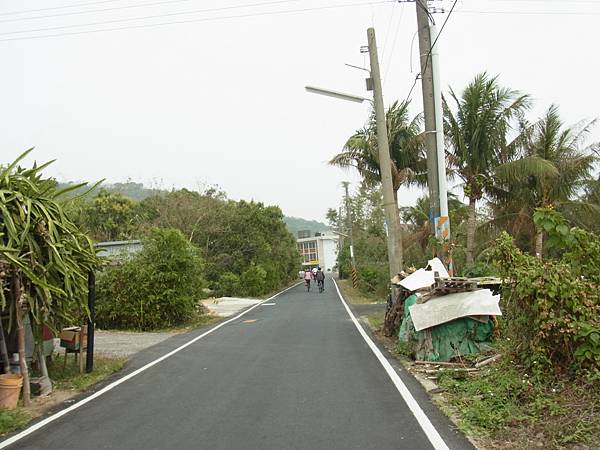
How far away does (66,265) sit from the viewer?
8.43 m

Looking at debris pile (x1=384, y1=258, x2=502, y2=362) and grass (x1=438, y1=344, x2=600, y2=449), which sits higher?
debris pile (x1=384, y1=258, x2=502, y2=362)

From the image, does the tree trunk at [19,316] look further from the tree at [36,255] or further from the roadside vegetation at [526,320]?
the roadside vegetation at [526,320]

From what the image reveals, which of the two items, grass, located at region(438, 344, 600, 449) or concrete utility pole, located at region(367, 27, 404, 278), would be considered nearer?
grass, located at region(438, 344, 600, 449)

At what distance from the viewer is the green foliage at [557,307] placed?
662 cm

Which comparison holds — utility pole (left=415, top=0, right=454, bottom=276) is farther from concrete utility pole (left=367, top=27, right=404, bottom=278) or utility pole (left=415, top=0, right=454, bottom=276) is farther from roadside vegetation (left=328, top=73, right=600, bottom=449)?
concrete utility pole (left=367, top=27, right=404, bottom=278)

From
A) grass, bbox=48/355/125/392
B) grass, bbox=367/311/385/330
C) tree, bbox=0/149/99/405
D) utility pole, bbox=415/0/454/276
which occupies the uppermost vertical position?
utility pole, bbox=415/0/454/276

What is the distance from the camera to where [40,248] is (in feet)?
27.2

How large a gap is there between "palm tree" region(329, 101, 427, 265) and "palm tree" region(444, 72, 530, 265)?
149 inches

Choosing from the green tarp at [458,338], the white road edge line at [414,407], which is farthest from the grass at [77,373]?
the green tarp at [458,338]

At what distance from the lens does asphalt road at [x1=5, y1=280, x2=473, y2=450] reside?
226 inches

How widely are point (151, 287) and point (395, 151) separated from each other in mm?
12499

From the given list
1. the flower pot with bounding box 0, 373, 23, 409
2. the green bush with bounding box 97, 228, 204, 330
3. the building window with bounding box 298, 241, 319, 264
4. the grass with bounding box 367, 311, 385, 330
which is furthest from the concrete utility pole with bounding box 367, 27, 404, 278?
the building window with bounding box 298, 241, 319, 264

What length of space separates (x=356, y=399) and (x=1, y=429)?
429 centimetres

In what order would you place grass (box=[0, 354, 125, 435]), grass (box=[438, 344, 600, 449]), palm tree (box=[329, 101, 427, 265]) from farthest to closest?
palm tree (box=[329, 101, 427, 265]), grass (box=[0, 354, 125, 435]), grass (box=[438, 344, 600, 449])
